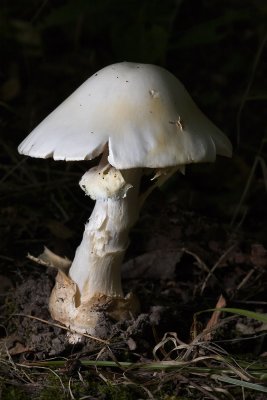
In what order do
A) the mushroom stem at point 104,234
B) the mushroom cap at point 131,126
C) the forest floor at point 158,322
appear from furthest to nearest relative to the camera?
the mushroom stem at point 104,234 < the forest floor at point 158,322 < the mushroom cap at point 131,126

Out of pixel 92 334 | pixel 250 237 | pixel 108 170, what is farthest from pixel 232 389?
pixel 250 237

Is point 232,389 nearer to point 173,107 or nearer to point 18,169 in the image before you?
point 173,107

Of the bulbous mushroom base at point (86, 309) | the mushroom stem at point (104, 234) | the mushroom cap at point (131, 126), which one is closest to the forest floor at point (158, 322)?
the bulbous mushroom base at point (86, 309)

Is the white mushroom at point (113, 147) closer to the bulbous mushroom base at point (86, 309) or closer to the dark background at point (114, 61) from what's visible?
the bulbous mushroom base at point (86, 309)

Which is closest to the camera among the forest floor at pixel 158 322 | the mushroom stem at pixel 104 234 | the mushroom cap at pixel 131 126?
the mushroom cap at pixel 131 126

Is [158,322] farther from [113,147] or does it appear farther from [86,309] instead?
[113,147]

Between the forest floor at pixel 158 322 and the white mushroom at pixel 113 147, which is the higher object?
the white mushroom at pixel 113 147

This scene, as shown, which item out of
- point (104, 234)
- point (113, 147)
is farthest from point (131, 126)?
point (104, 234)
